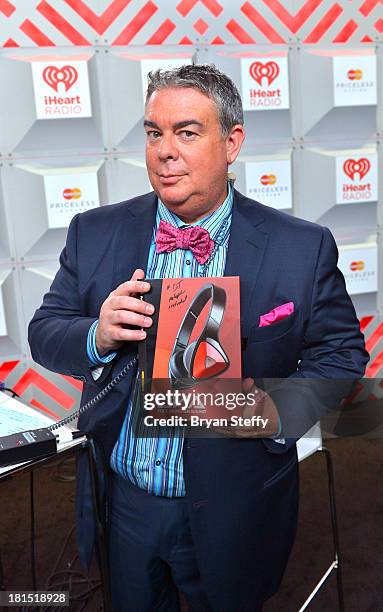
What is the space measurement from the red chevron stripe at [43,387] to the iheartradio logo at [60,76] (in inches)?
64.8

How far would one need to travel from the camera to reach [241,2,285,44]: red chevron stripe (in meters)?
3.49

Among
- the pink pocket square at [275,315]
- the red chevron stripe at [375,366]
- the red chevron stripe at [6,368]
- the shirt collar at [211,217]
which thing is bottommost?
the red chevron stripe at [375,366]

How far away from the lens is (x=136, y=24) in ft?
11.0

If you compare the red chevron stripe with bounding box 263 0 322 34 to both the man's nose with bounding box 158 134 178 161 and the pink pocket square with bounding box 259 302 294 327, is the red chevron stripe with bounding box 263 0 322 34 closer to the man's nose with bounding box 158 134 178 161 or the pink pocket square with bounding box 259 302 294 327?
the man's nose with bounding box 158 134 178 161

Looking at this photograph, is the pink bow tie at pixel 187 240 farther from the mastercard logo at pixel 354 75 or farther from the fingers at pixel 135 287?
the mastercard logo at pixel 354 75

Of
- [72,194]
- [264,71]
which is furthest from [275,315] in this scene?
[264,71]

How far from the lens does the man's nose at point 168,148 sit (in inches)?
52.6

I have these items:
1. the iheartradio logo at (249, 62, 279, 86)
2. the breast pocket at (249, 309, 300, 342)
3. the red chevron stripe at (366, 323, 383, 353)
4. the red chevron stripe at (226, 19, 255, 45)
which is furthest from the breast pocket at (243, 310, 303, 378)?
the red chevron stripe at (366, 323, 383, 353)

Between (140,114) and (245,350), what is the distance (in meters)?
2.37

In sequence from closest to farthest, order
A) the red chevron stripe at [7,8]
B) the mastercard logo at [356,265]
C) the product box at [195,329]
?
the product box at [195,329]
the red chevron stripe at [7,8]
the mastercard logo at [356,265]

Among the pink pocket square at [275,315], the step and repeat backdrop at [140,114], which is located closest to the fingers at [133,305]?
the pink pocket square at [275,315]

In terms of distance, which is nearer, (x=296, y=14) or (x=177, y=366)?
(x=177, y=366)

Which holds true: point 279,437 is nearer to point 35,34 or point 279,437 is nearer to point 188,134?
point 188,134

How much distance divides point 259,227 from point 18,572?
215 centimetres
